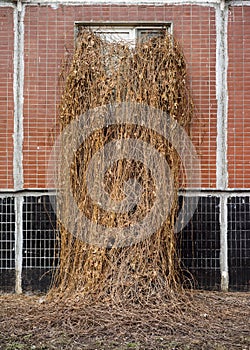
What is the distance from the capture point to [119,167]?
6.30 metres

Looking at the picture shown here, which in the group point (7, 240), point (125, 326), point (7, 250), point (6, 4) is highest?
point (6, 4)

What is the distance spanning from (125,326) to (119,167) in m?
1.82

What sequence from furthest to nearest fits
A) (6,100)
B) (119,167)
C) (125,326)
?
(6,100)
(119,167)
(125,326)

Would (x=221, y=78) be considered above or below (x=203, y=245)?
above

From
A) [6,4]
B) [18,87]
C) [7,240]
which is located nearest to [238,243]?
[7,240]

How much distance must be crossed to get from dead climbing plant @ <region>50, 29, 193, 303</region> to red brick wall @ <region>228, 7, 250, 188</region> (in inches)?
30.4

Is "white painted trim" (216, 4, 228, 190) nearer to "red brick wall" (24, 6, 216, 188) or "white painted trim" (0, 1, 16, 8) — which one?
"red brick wall" (24, 6, 216, 188)

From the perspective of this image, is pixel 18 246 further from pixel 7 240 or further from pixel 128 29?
pixel 128 29

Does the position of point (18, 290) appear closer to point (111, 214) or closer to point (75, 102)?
point (111, 214)

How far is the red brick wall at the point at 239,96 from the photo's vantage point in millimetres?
7023

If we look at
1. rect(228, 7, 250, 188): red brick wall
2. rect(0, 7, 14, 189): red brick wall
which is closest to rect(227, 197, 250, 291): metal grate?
rect(228, 7, 250, 188): red brick wall

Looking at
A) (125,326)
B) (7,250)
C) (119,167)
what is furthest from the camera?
(7,250)

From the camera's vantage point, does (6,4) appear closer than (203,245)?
No

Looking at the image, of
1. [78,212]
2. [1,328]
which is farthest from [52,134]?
[1,328]
